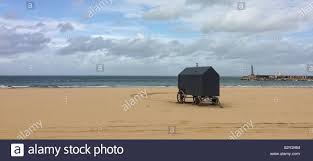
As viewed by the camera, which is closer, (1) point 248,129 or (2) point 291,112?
(1) point 248,129

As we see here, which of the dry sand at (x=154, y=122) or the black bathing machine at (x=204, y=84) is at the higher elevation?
the black bathing machine at (x=204, y=84)

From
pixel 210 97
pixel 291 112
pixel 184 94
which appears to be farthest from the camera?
pixel 184 94

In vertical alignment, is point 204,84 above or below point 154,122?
above

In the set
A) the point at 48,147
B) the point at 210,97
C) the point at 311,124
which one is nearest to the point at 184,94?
the point at 210,97

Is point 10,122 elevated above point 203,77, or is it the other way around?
point 203,77

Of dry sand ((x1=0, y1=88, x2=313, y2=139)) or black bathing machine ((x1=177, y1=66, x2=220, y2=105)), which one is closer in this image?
dry sand ((x1=0, y1=88, x2=313, y2=139))

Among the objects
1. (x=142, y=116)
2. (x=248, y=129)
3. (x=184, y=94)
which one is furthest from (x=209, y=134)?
(x=184, y=94)

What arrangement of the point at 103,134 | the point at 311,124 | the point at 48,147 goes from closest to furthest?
the point at 48,147
the point at 103,134
the point at 311,124

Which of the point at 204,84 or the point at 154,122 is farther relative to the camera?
the point at 204,84

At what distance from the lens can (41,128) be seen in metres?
16.9

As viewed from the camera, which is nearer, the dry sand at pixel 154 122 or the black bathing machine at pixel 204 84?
the dry sand at pixel 154 122

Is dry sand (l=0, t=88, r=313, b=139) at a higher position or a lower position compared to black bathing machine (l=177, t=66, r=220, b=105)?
lower

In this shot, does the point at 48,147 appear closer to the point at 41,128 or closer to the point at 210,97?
the point at 41,128

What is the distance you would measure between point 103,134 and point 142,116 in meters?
5.27
